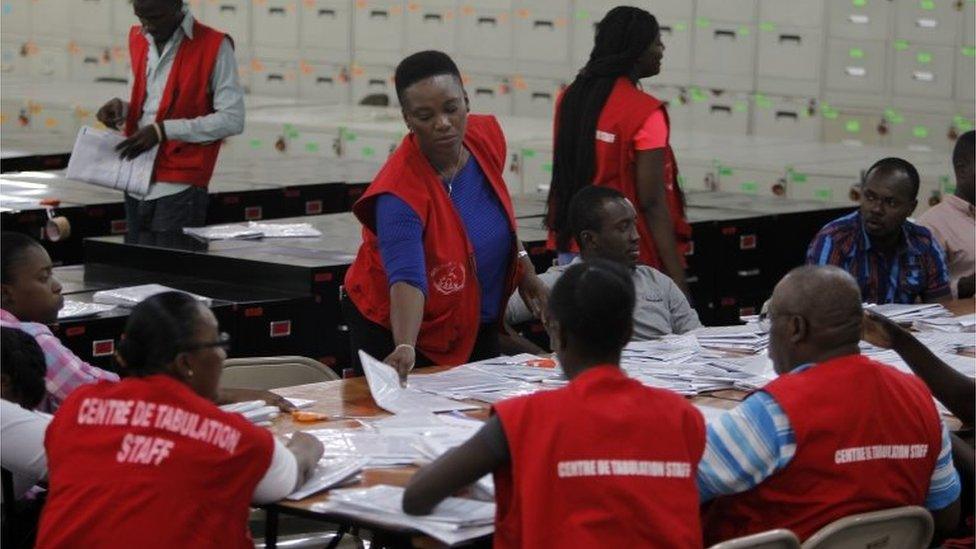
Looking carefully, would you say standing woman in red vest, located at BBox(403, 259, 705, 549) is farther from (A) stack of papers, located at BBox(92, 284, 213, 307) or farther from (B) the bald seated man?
(A) stack of papers, located at BBox(92, 284, 213, 307)

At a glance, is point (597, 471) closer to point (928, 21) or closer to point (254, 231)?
point (254, 231)

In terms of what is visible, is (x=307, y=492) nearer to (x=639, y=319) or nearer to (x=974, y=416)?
(x=974, y=416)

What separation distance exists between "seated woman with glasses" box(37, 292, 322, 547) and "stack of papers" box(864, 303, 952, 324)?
257 centimetres

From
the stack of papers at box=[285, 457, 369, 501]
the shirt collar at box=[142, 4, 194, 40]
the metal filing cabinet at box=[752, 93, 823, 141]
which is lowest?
the stack of papers at box=[285, 457, 369, 501]

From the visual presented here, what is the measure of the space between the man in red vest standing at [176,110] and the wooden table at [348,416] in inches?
103

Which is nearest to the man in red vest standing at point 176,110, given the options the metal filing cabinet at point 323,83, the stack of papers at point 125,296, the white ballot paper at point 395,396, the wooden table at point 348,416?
the stack of papers at point 125,296

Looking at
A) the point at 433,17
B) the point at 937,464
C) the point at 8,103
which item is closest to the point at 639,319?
the point at 937,464

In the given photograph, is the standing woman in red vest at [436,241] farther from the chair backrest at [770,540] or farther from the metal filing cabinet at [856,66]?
the metal filing cabinet at [856,66]

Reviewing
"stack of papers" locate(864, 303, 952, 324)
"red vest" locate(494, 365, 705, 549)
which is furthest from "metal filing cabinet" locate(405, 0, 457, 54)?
"red vest" locate(494, 365, 705, 549)

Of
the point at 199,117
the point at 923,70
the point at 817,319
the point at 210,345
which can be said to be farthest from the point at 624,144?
the point at 923,70

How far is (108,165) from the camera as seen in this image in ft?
23.0

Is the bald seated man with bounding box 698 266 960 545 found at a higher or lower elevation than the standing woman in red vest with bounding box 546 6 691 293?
lower

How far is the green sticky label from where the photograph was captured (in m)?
9.84

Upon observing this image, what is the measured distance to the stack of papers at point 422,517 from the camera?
10.7 ft
